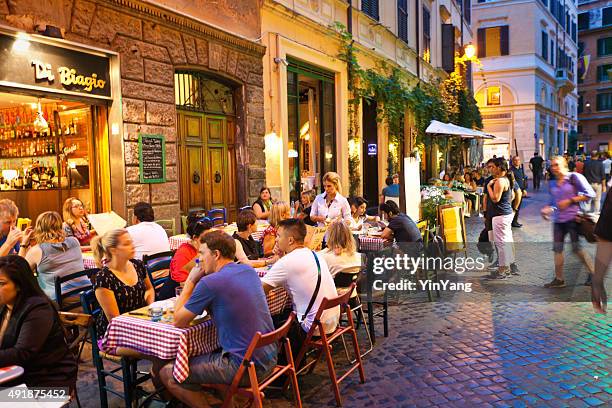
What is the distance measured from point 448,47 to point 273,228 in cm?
1860

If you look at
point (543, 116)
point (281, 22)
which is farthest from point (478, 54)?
point (281, 22)

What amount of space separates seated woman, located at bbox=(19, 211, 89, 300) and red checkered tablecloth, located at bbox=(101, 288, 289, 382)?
1.58 metres

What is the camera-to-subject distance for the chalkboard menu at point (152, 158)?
7609 mm

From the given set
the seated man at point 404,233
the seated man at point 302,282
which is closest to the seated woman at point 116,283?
the seated man at point 302,282

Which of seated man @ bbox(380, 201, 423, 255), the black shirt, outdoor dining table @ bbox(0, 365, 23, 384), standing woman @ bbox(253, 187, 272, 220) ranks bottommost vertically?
outdoor dining table @ bbox(0, 365, 23, 384)

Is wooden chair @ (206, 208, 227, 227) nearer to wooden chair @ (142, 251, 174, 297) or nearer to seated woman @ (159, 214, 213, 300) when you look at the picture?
wooden chair @ (142, 251, 174, 297)

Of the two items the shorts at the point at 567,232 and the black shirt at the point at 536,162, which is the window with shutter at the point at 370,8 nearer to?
the shorts at the point at 567,232

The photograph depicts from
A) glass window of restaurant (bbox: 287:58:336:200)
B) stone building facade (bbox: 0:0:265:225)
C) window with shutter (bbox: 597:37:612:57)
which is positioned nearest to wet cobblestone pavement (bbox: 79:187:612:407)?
stone building facade (bbox: 0:0:265:225)

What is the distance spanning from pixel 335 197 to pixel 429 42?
617 inches

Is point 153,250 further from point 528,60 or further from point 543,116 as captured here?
point 543,116

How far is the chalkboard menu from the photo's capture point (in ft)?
25.0

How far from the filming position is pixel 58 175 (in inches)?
317

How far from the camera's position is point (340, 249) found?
4.99 metres
